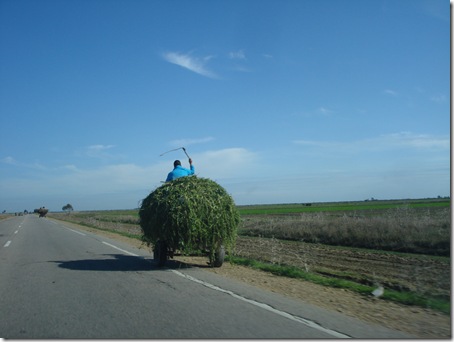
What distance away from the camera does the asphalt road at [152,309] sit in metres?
5.62

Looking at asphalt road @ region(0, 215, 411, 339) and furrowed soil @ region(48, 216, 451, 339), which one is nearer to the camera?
asphalt road @ region(0, 215, 411, 339)

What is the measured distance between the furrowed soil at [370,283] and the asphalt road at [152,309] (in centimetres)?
46

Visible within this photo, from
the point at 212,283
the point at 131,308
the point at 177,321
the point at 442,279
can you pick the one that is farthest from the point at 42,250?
the point at 442,279

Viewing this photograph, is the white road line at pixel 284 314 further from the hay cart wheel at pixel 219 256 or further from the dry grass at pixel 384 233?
the dry grass at pixel 384 233

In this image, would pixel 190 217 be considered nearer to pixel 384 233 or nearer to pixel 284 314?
pixel 284 314

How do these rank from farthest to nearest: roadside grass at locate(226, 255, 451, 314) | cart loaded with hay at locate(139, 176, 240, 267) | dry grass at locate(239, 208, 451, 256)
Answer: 1. dry grass at locate(239, 208, 451, 256)
2. cart loaded with hay at locate(139, 176, 240, 267)
3. roadside grass at locate(226, 255, 451, 314)

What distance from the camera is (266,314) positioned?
652 cm

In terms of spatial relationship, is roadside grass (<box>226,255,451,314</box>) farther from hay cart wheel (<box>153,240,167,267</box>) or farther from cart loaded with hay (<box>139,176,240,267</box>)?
hay cart wheel (<box>153,240,167,267</box>)

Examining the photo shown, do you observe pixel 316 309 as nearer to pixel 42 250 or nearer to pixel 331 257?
pixel 331 257

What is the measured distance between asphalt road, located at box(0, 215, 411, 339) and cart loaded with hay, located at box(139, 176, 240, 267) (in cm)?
78

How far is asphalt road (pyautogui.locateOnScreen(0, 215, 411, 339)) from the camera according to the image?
5.62 metres

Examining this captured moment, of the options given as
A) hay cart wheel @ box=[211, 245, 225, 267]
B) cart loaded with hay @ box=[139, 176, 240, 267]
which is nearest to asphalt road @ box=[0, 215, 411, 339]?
cart loaded with hay @ box=[139, 176, 240, 267]

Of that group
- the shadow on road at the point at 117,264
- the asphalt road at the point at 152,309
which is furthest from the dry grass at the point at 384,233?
the asphalt road at the point at 152,309

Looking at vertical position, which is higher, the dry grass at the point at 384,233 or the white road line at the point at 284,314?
the dry grass at the point at 384,233
